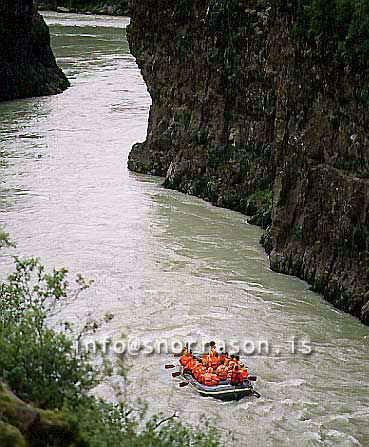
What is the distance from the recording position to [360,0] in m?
19.0

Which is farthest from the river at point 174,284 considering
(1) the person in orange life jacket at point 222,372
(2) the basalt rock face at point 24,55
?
(2) the basalt rock face at point 24,55

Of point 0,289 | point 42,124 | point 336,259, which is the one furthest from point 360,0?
point 42,124

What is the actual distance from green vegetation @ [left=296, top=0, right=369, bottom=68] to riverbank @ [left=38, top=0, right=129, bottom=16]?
7257 centimetres

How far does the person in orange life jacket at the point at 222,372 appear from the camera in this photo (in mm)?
14883

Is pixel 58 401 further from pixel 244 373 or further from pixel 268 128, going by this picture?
pixel 268 128

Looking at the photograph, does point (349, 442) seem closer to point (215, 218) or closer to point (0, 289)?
point (0, 289)

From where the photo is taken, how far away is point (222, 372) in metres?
15.1

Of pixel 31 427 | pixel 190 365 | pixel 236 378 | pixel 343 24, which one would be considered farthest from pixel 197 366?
pixel 31 427

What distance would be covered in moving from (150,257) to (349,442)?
9.66 metres

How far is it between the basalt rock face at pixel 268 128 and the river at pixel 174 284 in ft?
2.45

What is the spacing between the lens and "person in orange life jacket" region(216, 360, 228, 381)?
14.9 m

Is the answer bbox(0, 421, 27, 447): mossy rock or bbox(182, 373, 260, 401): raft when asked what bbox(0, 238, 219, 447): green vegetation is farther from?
bbox(182, 373, 260, 401): raft

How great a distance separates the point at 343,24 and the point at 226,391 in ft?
26.9

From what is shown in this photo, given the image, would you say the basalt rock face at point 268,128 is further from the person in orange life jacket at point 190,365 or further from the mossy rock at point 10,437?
the mossy rock at point 10,437
